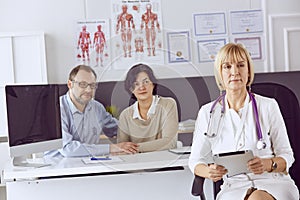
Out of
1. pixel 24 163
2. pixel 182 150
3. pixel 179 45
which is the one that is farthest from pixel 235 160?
pixel 179 45

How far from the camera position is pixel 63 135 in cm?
237

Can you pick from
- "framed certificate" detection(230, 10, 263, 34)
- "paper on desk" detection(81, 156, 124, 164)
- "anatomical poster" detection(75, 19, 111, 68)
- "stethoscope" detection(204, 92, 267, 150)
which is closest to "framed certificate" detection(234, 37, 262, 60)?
"framed certificate" detection(230, 10, 263, 34)

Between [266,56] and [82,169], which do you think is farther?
[266,56]

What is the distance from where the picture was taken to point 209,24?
114 inches

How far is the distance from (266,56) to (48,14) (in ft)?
3.93

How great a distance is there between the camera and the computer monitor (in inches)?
91.8

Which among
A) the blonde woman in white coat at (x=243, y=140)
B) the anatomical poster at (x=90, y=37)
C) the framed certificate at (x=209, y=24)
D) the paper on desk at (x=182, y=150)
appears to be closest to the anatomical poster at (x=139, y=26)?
the anatomical poster at (x=90, y=37)

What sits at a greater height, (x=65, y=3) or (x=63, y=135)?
(x=65, y=3)

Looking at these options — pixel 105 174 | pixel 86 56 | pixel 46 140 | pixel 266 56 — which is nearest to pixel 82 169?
pixel 105 174

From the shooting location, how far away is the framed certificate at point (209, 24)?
2873mm

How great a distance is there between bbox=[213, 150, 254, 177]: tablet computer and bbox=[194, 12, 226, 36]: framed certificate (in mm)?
1070

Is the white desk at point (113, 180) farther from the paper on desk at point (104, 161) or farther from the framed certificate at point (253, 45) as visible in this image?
the framed certificate at point (253, 45)

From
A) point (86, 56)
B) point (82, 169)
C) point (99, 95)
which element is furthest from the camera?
point (86, 56)

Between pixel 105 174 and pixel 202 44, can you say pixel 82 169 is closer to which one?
pixel 105 174
